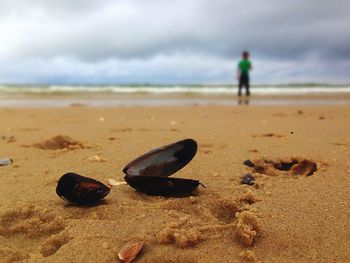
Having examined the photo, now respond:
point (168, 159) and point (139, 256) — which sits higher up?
point (168, 159)

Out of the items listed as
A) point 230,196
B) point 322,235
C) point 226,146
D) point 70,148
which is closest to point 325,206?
point 322,235

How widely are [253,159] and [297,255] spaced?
1.62 meters

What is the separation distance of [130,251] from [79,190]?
624 millimetres

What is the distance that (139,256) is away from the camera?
68.6 inches

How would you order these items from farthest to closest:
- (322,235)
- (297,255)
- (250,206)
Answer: (250,206) < (322,235) < (297,255)

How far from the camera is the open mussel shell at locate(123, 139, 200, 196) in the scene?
235 centimetres

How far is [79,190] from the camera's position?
2242mm

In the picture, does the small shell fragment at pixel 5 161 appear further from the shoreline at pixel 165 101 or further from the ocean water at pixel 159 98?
the ocean water at pixel 159 98

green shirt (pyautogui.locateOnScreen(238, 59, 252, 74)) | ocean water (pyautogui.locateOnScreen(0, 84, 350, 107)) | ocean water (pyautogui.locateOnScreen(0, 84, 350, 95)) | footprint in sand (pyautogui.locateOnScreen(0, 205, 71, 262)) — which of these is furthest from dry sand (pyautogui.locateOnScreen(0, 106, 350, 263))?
ocean water (pyautogui.locateOnScreen(0, 84, 350, 95))

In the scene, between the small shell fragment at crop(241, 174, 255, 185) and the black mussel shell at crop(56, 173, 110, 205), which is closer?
the black mussel shell at crop(56, 173, 110, 205)

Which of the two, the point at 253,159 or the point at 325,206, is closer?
the point at 325,206

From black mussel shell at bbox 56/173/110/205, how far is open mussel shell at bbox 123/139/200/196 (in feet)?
0.70

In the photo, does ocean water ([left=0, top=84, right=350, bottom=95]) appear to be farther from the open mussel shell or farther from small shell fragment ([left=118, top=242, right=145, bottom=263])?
small shell fragment ([left=118, top=242, right=145, bottom=263])

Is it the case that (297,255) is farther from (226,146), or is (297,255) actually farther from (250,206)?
(226,146)
